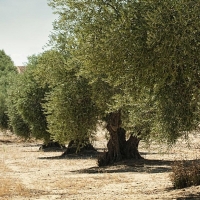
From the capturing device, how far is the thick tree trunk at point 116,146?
104ft

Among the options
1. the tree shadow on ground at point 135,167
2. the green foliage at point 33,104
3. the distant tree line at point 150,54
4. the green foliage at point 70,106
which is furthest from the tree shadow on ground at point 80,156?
the distant tree line at point 150,54

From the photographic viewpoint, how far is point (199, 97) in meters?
15.2

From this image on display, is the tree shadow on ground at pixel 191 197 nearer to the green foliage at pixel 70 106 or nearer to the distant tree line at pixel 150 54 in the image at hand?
the distant tree line at pixel 150 54

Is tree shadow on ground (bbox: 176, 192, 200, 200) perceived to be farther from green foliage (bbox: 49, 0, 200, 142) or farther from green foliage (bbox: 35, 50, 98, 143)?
green foliage (bbox: 35, 50, 98, 143)

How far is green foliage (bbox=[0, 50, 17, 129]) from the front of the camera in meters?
67.6

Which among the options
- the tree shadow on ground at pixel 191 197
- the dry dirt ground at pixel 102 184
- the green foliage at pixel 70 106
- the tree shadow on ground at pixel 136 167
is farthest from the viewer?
the tree shadow on ground at pixel 136 167

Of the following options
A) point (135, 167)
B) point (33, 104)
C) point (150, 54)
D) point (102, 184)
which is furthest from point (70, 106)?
point (33, 104)

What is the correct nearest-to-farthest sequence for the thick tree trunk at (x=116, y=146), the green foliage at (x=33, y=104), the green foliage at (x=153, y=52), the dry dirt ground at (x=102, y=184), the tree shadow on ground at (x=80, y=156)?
the green foliage at (x=153, y=52) < the dry dirt ground at (x=102, y=184) < the thick tree trunk at (x=116, y=146) < the tree shadow on ground at (x=80, y=156) < the green foliage at (x=33, y=104)

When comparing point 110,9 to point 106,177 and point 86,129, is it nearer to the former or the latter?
point 106,177

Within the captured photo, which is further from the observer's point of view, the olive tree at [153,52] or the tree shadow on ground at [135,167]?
the tree shadow on ground at [135,167]

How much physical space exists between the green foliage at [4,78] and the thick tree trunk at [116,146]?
3084 cm

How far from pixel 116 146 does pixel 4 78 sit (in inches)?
1879

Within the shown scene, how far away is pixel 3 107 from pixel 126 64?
54911 mm

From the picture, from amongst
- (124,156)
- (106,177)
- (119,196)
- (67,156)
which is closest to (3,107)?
(67,156)
